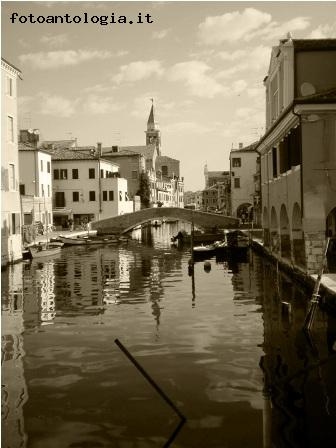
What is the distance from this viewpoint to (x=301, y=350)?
515 inches

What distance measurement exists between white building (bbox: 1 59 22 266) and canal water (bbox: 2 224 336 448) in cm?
636

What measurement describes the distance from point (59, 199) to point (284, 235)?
40.3 metres

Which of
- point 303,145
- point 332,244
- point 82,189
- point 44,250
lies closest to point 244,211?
point 82,189

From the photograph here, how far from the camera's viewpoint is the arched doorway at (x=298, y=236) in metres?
21.7

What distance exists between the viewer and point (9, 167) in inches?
1175

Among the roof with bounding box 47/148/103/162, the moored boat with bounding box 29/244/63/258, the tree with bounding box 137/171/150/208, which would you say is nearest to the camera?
the moored boat with bounding box 29/244/63/258

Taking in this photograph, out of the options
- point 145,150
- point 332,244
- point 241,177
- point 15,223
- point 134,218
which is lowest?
point 332,244

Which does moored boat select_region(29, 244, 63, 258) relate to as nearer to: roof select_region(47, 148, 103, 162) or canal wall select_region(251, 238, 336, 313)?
canal wall select_region(251, 238, 336, 313)

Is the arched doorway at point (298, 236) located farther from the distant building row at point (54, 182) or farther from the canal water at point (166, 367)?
the distant building row at point (54, 182)

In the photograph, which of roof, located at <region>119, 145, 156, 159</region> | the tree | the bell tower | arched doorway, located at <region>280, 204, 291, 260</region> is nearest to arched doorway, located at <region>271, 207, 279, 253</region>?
arched doorway, located at <region>280, 204, 291, 260</region>

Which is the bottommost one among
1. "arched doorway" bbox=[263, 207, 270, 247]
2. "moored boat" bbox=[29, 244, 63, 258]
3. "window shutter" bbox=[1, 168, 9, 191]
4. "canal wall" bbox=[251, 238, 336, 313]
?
"canal wall" bbox=[251, 238, 336, 313]

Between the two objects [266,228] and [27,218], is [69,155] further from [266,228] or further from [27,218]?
[266,228]

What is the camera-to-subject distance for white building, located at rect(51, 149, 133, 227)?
6156 cm

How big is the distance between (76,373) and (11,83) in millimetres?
22876
